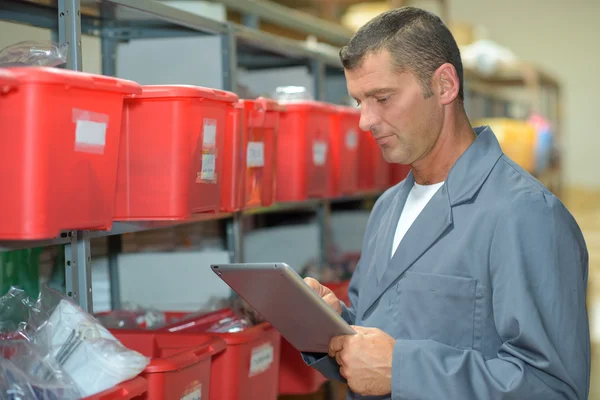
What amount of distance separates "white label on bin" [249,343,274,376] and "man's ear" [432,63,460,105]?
1164 millimetres

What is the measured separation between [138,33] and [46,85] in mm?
1583

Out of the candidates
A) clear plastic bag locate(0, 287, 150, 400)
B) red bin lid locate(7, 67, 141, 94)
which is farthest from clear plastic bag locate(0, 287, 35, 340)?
red bin lid locate(7, 67, 141, 94)

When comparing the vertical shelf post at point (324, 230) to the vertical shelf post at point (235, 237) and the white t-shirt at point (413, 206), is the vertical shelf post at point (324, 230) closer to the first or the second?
the vertical shelf post at point (235, 237)

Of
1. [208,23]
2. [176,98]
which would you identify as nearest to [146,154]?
[176,98]

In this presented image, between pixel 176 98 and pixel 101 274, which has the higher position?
pixel 176 98

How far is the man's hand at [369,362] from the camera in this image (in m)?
1.75

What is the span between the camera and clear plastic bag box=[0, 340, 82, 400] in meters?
1.70

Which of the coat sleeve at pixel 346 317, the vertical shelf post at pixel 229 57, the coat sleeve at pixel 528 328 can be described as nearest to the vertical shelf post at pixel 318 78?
the vertical shelf post at pixel 229 57

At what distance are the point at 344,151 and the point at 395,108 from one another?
190 cm

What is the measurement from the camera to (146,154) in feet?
7.02

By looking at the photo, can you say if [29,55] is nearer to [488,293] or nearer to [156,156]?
[156,156]

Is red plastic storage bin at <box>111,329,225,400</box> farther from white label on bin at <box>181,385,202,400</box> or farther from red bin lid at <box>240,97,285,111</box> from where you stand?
red bin lid at <box>240,97,285,111</box>

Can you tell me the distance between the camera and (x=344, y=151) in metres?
3.77

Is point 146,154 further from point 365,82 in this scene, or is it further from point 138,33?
point 138,33
